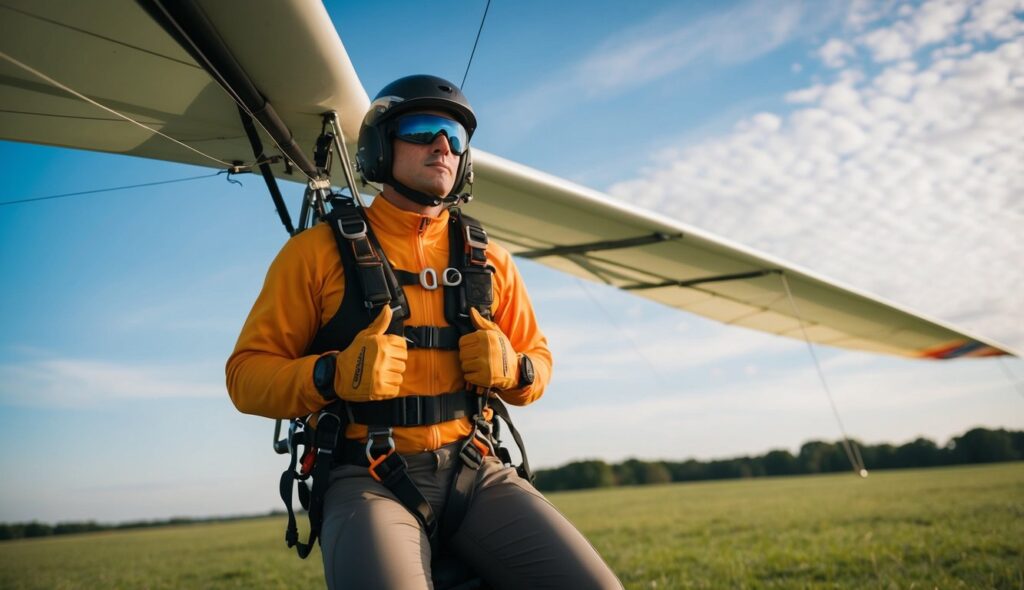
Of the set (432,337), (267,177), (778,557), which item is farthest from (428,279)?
(778,557)

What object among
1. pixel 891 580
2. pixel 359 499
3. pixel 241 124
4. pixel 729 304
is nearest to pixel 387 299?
pixel 359 499

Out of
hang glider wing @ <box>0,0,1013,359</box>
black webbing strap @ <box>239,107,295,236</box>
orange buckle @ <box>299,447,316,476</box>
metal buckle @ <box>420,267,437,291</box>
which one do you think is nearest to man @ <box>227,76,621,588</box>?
metal buckle @ <box>420,267,437,291</box>

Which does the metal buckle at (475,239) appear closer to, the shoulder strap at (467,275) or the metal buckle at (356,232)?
the shoulder strap at (467,275)

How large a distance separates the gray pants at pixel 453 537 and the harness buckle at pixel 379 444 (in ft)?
0.26

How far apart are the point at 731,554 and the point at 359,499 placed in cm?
628

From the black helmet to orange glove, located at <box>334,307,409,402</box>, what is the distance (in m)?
0.73

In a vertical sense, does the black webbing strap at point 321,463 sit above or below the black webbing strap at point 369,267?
below

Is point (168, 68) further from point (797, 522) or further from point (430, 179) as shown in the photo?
point (797, 522)

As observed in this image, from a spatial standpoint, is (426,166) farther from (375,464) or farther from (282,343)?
(375,464)

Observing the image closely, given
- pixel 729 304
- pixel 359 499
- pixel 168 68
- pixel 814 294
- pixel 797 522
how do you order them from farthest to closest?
pixel 797 522 → pixel 729 304 → pixel 814 294 → pixel 168 68 → pixel 359 499

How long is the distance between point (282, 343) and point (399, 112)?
3.47 feet

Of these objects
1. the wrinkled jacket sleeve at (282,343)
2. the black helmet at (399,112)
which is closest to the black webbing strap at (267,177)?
the black helmet at (399,112)

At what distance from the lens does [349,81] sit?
12.4 ft

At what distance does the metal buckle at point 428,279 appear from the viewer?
8.06ft
